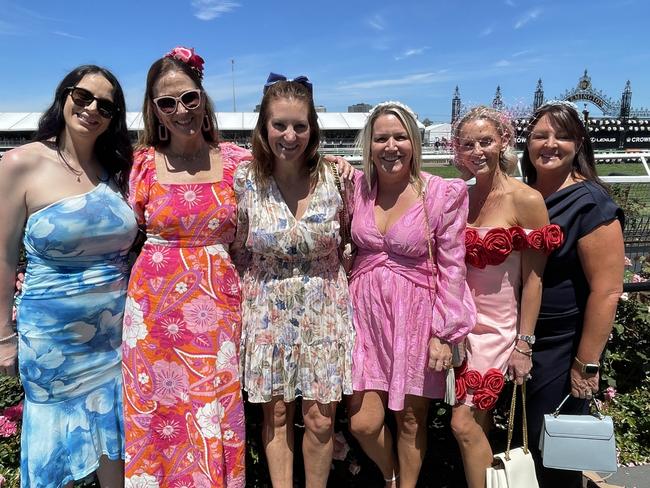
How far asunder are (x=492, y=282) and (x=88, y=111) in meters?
2.11

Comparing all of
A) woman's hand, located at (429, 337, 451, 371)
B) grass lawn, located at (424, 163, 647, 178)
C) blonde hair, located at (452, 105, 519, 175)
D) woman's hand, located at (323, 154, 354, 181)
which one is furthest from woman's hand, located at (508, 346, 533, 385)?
grass lawn, located at (424, 163, 647, 178)

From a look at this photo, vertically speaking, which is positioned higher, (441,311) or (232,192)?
(232,192)

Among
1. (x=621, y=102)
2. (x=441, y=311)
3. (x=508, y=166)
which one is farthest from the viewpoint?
(x=621, y=102)

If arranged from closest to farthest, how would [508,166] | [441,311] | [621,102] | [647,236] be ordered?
[441,311] < [508,166] < [647,236] < [621,102]

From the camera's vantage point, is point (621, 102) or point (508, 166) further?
point (621, 102)

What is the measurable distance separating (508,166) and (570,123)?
1.18ft

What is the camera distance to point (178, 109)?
2.38 metres

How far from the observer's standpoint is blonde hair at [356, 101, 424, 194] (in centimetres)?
237

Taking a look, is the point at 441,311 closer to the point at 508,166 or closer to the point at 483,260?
the point at 483,260

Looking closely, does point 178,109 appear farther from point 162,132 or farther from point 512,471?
point 512,471

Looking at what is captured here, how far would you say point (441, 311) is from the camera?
230cm

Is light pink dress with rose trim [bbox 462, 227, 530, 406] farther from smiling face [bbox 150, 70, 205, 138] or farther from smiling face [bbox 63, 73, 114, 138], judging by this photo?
smiling face [bbox 63, 73, 114, 138]

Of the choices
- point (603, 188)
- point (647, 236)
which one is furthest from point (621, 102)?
point (603, 188)

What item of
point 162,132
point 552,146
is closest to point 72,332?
point 162,132
